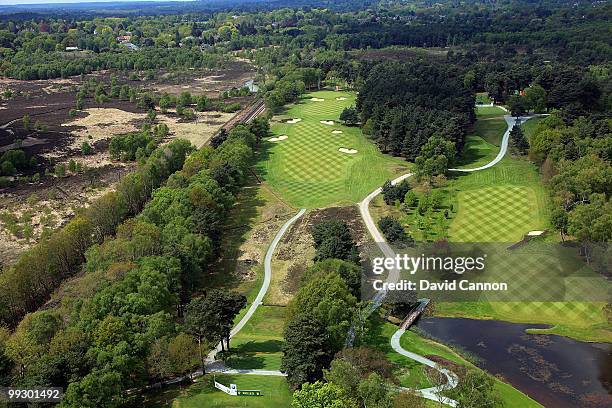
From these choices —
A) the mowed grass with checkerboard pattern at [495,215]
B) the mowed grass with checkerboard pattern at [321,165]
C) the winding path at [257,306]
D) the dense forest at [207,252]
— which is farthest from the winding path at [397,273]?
the winding path at [257,306]

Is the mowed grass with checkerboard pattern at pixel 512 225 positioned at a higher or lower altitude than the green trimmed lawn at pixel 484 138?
lower

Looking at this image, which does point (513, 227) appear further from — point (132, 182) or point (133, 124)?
point (133, 124)

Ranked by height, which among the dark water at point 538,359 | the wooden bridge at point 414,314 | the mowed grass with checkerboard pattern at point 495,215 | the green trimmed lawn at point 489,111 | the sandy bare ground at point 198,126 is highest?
the green trimmed lawn at point 489,111

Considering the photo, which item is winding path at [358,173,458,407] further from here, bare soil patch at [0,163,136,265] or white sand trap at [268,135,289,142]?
bare soil patch at [0,163,136,265]

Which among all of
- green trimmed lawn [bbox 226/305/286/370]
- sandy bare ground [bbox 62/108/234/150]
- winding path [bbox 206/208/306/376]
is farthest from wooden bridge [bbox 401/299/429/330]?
sandy bare ground [bbox 62/108/234/150]

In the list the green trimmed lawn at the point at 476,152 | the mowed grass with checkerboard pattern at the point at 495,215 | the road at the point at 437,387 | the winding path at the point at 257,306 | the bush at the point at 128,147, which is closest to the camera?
the road at the point at 437,387

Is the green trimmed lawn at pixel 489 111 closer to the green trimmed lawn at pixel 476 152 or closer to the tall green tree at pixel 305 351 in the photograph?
the green trimmed lawn at pixel 476 152

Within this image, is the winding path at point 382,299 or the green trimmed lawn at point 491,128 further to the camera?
the green trimmed lawn at point 491,128

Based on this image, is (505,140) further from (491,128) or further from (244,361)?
(244,361)

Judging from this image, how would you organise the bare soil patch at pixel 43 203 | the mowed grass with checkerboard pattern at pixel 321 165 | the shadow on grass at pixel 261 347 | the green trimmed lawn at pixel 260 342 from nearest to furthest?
the green trimmed lawn at pixel 260 342
the shadow on grass at pixel 261 347
the bare soil patch at pixel 43 203
the mowed grass with checkerboard pattern at pixel 321 165
